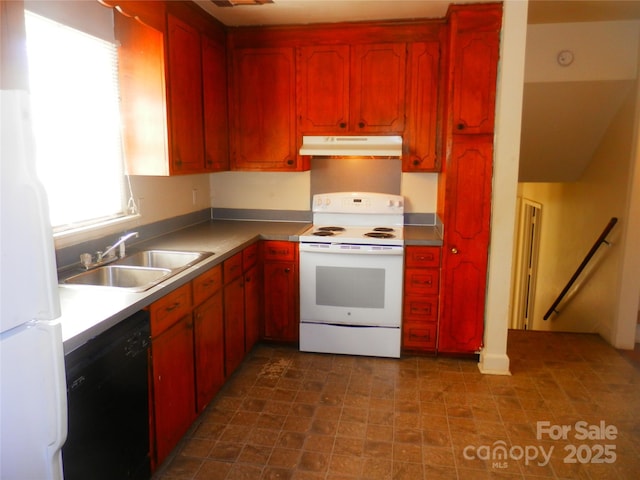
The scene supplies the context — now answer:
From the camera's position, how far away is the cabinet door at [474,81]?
315 cm

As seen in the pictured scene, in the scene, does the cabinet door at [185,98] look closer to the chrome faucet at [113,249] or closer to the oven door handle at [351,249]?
the chrome faucet at [113,249]

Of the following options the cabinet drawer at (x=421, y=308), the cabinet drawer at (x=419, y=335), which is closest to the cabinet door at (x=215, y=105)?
the cabinet drawer at (x=421, y=308)

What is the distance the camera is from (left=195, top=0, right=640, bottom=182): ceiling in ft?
10.6

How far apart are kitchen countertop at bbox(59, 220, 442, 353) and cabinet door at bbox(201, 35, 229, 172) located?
51 centimetres

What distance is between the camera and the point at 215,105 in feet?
11.8

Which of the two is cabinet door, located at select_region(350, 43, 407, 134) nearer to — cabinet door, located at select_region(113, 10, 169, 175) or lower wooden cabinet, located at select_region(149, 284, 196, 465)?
cabinet door, located at select_region(113, 10, 169, 175)

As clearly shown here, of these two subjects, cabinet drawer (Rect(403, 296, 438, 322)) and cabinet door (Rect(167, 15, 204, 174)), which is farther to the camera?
cabinet drawer (Rect(403, 296, 438, 322))

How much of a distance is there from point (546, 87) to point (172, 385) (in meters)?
3.53

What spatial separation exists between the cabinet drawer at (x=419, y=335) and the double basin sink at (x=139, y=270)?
1.60 meters

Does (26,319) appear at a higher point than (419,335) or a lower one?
higher

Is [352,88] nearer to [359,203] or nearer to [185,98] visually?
[359,203]

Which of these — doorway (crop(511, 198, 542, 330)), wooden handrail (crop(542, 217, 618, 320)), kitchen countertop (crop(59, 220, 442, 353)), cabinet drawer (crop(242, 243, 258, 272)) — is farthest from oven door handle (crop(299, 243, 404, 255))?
doorway (crop(511, 198, 542, 330))

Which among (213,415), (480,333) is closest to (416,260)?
(480,333)

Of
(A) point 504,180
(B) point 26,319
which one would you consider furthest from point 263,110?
(B) point 26,319
